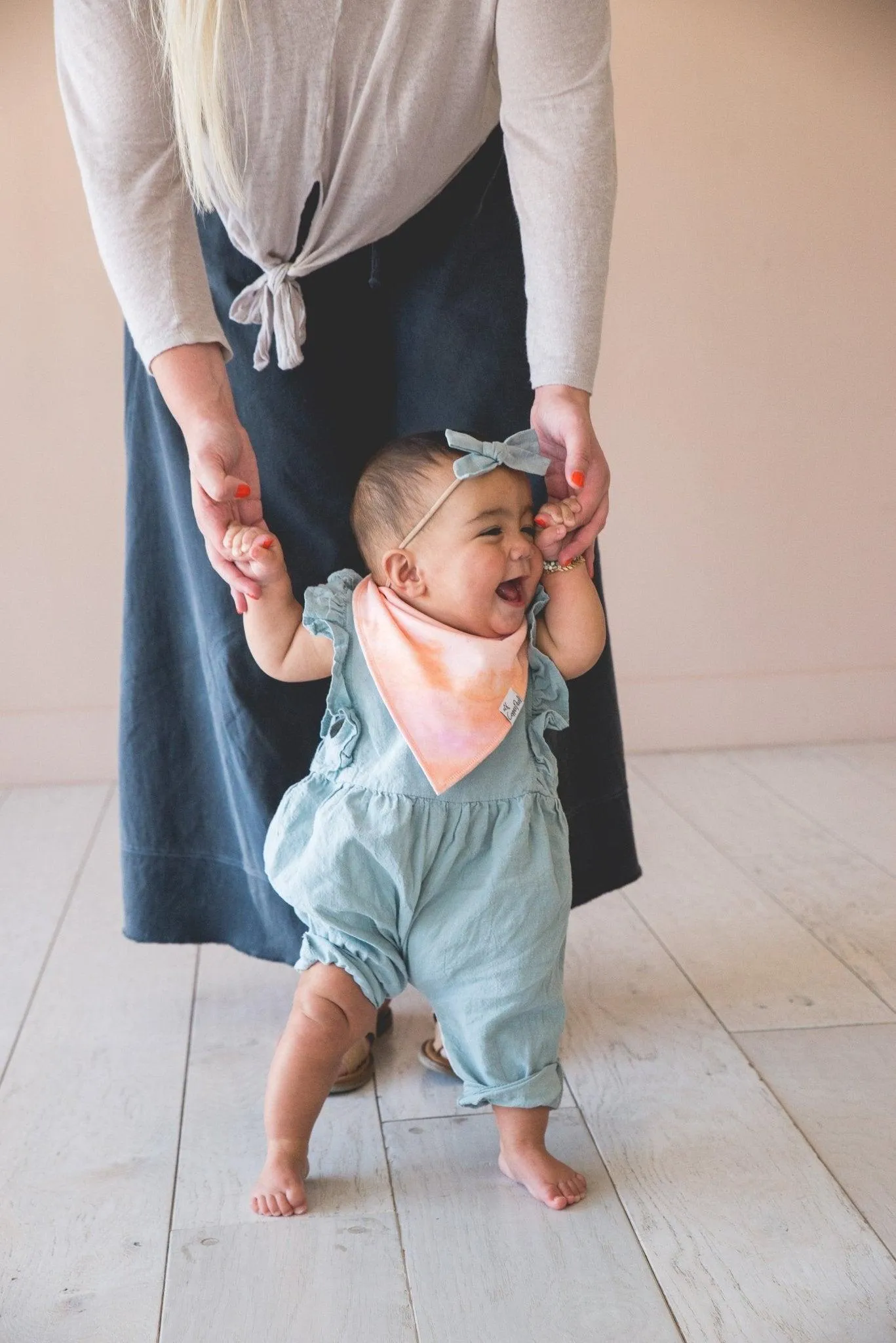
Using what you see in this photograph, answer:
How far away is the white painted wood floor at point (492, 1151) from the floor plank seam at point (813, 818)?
1.4 inches

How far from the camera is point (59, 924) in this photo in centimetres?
174

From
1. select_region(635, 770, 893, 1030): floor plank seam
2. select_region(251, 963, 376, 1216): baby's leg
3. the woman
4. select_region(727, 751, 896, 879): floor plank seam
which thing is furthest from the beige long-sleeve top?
select_region(727, 751, 896, 879): floor plank seam

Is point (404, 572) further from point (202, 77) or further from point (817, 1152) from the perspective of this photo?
point (817, 1152)

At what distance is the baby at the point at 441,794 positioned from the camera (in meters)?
1.04

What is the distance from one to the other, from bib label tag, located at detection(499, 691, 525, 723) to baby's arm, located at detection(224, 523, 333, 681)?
0.52 feet

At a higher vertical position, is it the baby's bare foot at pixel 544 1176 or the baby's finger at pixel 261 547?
the baby's finger at pixel 261 547

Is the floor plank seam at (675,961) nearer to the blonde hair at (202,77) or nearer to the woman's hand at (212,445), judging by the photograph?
the woman's hand at (212,445)

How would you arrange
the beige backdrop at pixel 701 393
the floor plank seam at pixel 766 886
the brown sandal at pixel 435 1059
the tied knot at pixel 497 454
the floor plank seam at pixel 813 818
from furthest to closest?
1. the beige backdrop at pixel 701 393
2. the floor plank seam at pixel 813 818
3. the floor plank seam at pixel 766 886
4. the brown sandal at pixel 435 1059
5. the tied knot at pixel 497 454

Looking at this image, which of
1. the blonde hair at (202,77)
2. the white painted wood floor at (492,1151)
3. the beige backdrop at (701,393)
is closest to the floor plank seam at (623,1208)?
the white painted wood floor at (492,1151)

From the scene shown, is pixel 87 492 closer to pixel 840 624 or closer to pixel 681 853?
pixel 681 853

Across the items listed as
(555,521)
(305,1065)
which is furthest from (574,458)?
(305,1065)

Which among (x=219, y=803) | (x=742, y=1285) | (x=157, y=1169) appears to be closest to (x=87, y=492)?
(x=219, y=803)

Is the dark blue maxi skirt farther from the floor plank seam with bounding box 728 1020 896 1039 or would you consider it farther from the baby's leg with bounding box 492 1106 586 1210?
the baby's leg with bounding box 492 1106 586 1210

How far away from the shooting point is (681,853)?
Result: 1932 mm
